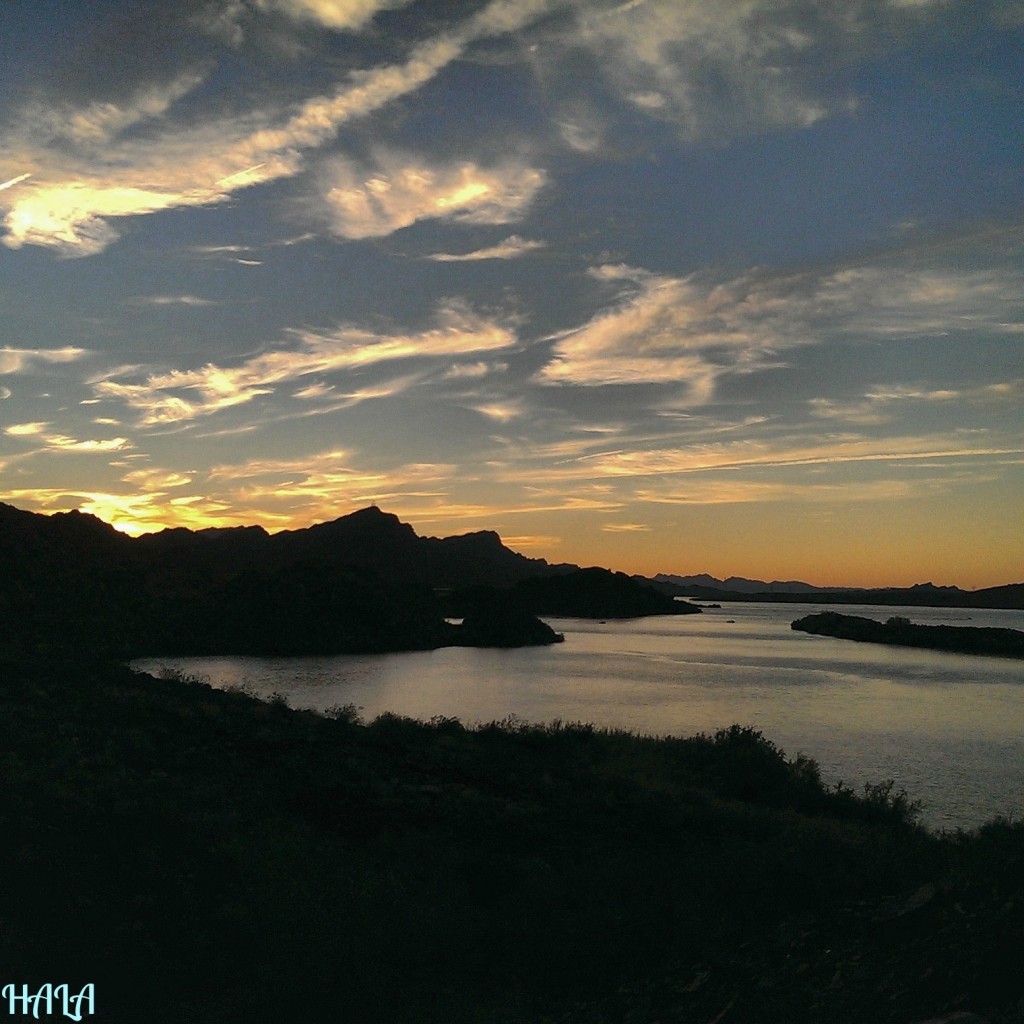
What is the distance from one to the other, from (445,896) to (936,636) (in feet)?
411

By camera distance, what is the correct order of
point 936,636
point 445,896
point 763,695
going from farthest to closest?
point 936,636
point 763,695
point 445,896

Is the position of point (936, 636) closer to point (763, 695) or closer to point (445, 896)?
point (763, 695)

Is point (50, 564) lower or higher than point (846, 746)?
higher

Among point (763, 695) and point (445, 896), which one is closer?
point (445, 896)

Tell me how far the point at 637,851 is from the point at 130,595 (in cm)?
10118

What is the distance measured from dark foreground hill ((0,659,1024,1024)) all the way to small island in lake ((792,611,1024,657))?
108 m

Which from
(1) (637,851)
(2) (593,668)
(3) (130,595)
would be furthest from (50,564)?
(1) (637,851)

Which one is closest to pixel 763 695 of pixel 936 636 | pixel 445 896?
pixel 445 896

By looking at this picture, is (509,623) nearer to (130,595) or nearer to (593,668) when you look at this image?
(593,668)

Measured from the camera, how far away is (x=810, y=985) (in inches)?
359

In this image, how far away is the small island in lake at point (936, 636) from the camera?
4405 inches

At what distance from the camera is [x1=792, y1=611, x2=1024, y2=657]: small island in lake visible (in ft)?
367

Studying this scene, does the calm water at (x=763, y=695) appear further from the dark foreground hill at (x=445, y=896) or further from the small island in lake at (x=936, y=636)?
the dark foreground hill at (x=445, y=896)

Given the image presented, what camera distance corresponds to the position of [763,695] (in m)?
60.9
